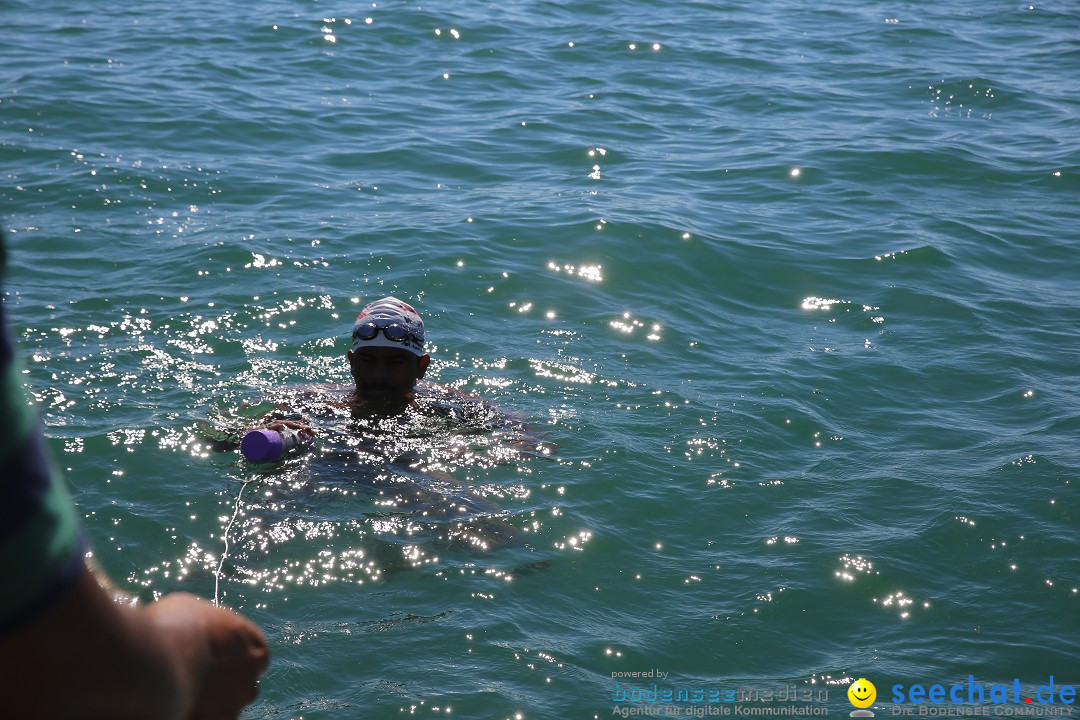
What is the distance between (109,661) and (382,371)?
621cm

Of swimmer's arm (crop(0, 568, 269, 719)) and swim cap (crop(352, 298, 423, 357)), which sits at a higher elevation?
swimmer's arm (crop(0, 568, 269, 719))

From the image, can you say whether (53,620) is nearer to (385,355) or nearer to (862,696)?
(862,696)

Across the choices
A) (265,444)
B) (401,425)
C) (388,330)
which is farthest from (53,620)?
(388,330)

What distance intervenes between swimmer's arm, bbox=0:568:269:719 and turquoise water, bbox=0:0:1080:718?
3.04 meters

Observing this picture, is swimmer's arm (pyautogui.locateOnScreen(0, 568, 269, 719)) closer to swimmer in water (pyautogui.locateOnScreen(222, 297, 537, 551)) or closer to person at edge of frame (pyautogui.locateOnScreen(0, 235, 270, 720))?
person at edge of frame (pyautogui.locateOnScreen(0, 235, 270, 720))

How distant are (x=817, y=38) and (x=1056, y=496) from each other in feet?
44.7

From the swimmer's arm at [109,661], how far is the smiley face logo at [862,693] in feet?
12.6

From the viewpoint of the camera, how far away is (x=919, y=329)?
9.27m

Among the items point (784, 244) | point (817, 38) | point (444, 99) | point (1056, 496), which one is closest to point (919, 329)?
point (784, 244)

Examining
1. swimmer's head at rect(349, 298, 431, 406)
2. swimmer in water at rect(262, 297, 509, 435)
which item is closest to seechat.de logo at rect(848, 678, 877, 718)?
swimmer in water at rect(262, 297, 509, 435)

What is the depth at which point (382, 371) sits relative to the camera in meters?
7.75

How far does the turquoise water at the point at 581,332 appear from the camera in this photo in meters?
5.58

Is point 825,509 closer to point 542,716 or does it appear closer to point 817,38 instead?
point 542,716

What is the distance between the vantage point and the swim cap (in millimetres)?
7719
